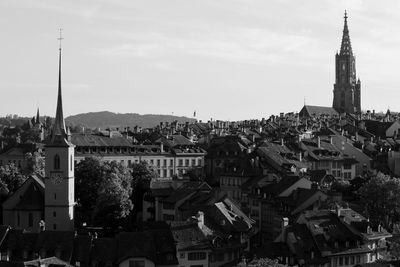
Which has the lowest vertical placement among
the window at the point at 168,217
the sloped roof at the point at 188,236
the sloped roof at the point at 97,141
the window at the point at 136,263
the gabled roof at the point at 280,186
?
the window at the point at 136,263

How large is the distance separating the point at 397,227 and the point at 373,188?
12813 millimetres

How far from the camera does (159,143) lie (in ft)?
463

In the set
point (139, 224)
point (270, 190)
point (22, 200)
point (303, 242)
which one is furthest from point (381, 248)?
point (22, 200)

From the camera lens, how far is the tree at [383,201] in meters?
82.1

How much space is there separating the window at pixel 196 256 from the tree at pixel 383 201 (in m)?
20.4

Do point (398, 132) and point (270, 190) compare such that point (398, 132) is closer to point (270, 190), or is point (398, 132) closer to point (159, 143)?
point (159, 143)

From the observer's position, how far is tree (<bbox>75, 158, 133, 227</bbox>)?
3529 inches

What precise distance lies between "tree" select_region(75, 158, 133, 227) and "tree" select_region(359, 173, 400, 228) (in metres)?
25.5

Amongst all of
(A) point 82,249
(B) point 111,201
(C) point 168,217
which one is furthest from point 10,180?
(A) point 82,249

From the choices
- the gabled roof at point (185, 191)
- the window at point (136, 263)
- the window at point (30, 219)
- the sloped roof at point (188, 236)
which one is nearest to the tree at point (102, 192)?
the gabled roof at point (185, 191)

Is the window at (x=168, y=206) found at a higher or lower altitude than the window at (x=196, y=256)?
higher

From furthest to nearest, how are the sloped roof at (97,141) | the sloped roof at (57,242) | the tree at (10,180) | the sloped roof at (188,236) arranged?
1. the sloped roof at (97,141)
2. the tree at (10,180)
3. the sloped roof at (188,236)
4. the sloped roof at (57,242)

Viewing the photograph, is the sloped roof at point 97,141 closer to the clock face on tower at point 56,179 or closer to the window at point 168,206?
the window at point 168,206

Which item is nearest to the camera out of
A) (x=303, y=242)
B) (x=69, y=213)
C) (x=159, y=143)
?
(x=303, y=242)
